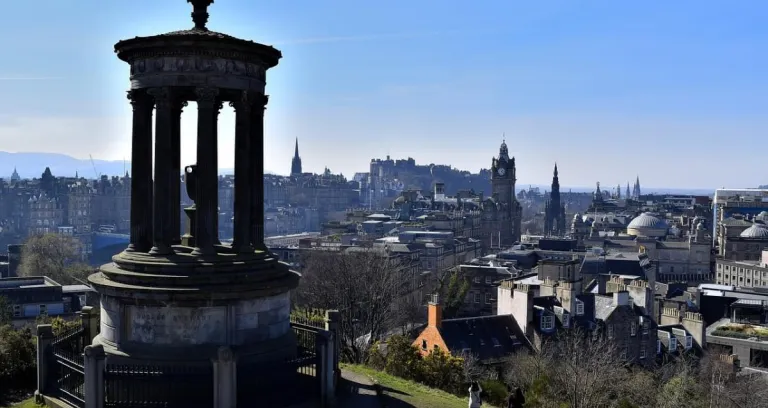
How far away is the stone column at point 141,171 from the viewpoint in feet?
64.7

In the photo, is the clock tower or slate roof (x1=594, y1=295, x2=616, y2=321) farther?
the clock tower

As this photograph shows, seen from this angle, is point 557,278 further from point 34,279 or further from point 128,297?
point 128,297

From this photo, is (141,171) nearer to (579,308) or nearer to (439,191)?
(579,308)

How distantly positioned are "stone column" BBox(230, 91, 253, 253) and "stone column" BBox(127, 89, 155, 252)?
7.61 feet

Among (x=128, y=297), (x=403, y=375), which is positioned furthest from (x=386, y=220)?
(x=128, y=297)

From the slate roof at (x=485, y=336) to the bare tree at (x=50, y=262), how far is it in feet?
149

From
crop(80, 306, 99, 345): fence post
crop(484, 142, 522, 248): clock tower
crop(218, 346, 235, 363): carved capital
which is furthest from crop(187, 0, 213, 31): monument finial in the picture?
crop(484, 142, 522, 248): clock tower

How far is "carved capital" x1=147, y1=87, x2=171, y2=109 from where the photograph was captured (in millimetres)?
18984

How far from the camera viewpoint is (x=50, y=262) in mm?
83312

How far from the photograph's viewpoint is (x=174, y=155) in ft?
68.2

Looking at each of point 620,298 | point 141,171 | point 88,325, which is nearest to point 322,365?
point 141,171

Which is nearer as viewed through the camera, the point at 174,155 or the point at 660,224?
the point at 174,155

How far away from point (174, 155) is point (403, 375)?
11842mm

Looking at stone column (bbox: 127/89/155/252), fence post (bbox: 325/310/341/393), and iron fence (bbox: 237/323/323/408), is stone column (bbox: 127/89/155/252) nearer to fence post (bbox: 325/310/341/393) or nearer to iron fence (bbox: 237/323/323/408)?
iron fence (bbox: 237/323/323/408)
